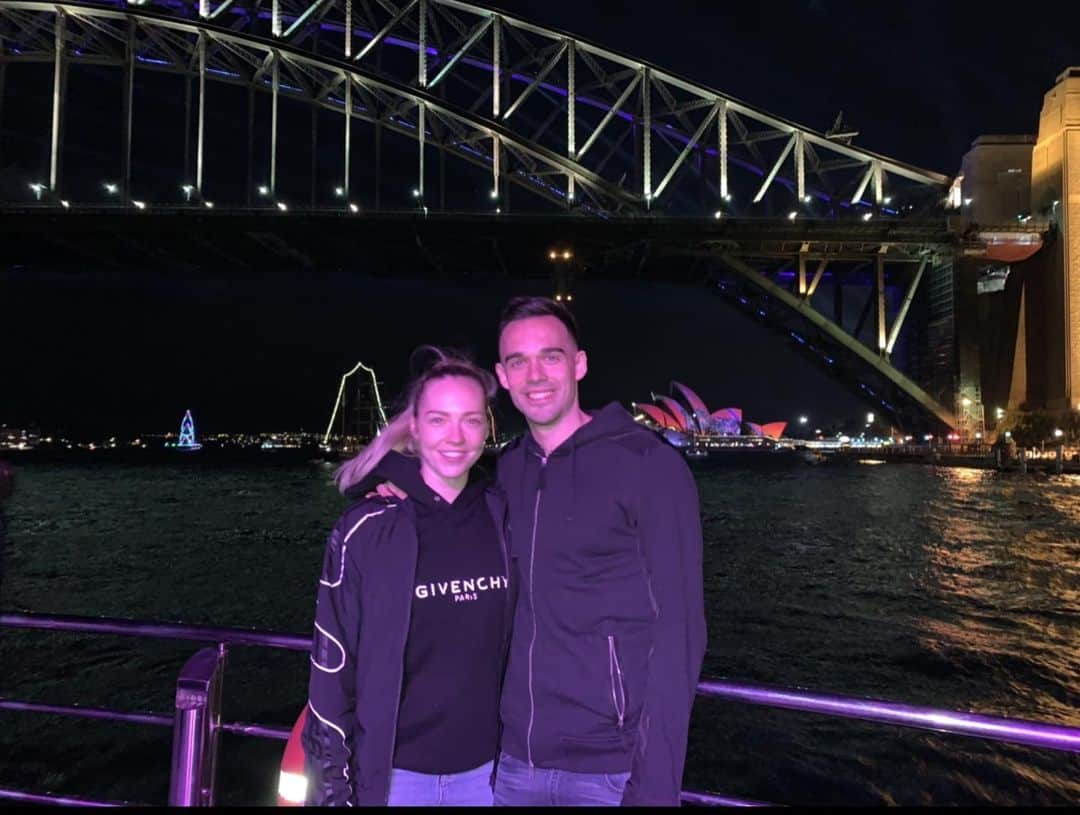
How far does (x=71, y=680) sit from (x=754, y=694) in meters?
8.12

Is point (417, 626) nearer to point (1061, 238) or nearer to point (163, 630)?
point (163, 630)

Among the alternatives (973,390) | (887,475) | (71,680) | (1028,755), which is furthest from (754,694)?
(973,390)

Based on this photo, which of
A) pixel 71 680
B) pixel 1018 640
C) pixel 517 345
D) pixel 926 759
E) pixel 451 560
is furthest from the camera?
pixel 1018 640

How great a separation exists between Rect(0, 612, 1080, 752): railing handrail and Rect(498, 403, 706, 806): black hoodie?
11.5 inches

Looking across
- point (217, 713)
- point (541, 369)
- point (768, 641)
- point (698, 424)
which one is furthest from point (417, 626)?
point (698, 424)

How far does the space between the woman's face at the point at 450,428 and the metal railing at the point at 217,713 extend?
0.77 metres

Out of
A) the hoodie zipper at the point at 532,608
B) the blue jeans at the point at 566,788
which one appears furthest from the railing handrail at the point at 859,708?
the hoodie zipper at the point at 532,608

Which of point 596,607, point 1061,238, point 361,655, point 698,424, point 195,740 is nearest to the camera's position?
point 361,655

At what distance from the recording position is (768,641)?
927 cm

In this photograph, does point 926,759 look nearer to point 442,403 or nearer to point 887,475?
point 442,403

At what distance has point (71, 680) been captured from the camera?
304 inches

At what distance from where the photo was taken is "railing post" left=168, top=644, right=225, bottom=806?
2.28m

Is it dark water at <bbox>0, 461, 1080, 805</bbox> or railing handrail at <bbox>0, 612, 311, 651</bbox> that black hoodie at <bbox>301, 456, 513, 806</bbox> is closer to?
railing handrail at <bbox>0, 612, 311, 651</bbox>

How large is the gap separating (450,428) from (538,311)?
434 mm
